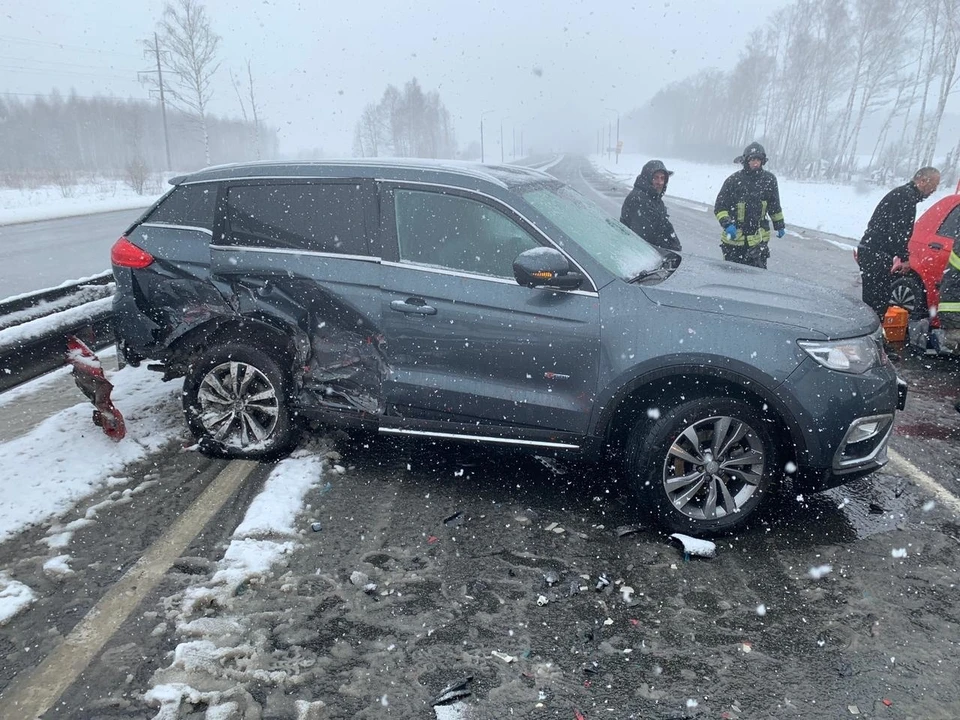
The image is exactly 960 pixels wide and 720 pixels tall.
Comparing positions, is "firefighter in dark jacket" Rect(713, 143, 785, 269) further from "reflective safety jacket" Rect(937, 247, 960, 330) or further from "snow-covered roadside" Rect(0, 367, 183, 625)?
"snow-covered roadside" Rect(0, 367, 183, 625)

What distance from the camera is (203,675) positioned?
8.11ft

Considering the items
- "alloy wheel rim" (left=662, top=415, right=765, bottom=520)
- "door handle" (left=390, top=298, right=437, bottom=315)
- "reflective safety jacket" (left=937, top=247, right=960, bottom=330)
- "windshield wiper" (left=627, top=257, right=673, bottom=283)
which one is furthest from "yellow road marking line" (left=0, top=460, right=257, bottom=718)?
"reflective safety jacket" (left=937, top=247, right=960, bottom=330)

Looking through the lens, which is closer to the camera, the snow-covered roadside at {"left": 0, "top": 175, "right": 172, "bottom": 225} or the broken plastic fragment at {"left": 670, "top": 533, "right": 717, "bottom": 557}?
the broken plastic fragment at {"left": 670, "top": 533, "right": 717, "bottom": 557}

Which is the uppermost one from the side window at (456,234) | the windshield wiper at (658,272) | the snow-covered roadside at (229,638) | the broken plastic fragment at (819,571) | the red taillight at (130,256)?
the side window at (456,234)

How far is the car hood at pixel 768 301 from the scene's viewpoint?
3.34 m

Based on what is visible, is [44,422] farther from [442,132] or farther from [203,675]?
[442,132]

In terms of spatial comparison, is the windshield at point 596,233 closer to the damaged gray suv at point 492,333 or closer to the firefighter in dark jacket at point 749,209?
the damaged gray suv at point 492,333

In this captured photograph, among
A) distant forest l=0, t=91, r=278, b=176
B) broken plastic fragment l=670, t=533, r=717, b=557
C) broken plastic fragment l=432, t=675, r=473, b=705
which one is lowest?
broken plastic fragment l=432, t=675, r=473, b=705

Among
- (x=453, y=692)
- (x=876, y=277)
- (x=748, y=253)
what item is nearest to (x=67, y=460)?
(x=453, y=692)

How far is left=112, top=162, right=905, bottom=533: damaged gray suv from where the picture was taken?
334cm

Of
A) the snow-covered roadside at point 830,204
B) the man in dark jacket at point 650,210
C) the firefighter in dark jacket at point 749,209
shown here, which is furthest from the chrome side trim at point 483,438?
the snow-covered roadside at point 830,204

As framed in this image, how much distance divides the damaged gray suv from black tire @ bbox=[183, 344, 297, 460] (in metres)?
0.01

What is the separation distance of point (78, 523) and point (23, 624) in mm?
833

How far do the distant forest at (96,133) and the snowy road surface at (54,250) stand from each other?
71107mm
